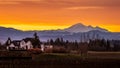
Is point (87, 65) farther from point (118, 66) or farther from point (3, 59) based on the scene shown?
point (3, 59)

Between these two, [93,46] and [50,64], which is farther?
[93,46]

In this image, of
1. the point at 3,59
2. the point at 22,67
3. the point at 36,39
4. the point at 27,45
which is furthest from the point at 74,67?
the point at 36,39

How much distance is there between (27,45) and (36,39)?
7947 mm

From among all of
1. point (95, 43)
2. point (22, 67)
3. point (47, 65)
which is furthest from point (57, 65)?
point (95, 43)

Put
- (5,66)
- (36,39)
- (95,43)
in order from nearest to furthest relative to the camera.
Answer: (5,66)
(36,39)
(95,43)

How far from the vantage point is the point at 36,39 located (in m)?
119

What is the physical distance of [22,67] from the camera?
44531 millimetres

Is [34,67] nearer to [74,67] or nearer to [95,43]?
[74,67]

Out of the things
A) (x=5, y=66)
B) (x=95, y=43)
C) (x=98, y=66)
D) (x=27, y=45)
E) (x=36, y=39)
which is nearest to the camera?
(x=5, y=66)

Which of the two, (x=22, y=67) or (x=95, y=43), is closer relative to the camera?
(x=22, y=67)

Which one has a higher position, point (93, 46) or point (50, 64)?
point (50, 64)

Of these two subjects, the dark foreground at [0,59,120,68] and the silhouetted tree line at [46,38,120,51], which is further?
the silhouetted tree line at [46,38,120,51]

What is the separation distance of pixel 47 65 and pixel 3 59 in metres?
5.68

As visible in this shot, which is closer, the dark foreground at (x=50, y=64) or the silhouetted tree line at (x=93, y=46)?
the dark foreground at (x=50, y=64)
